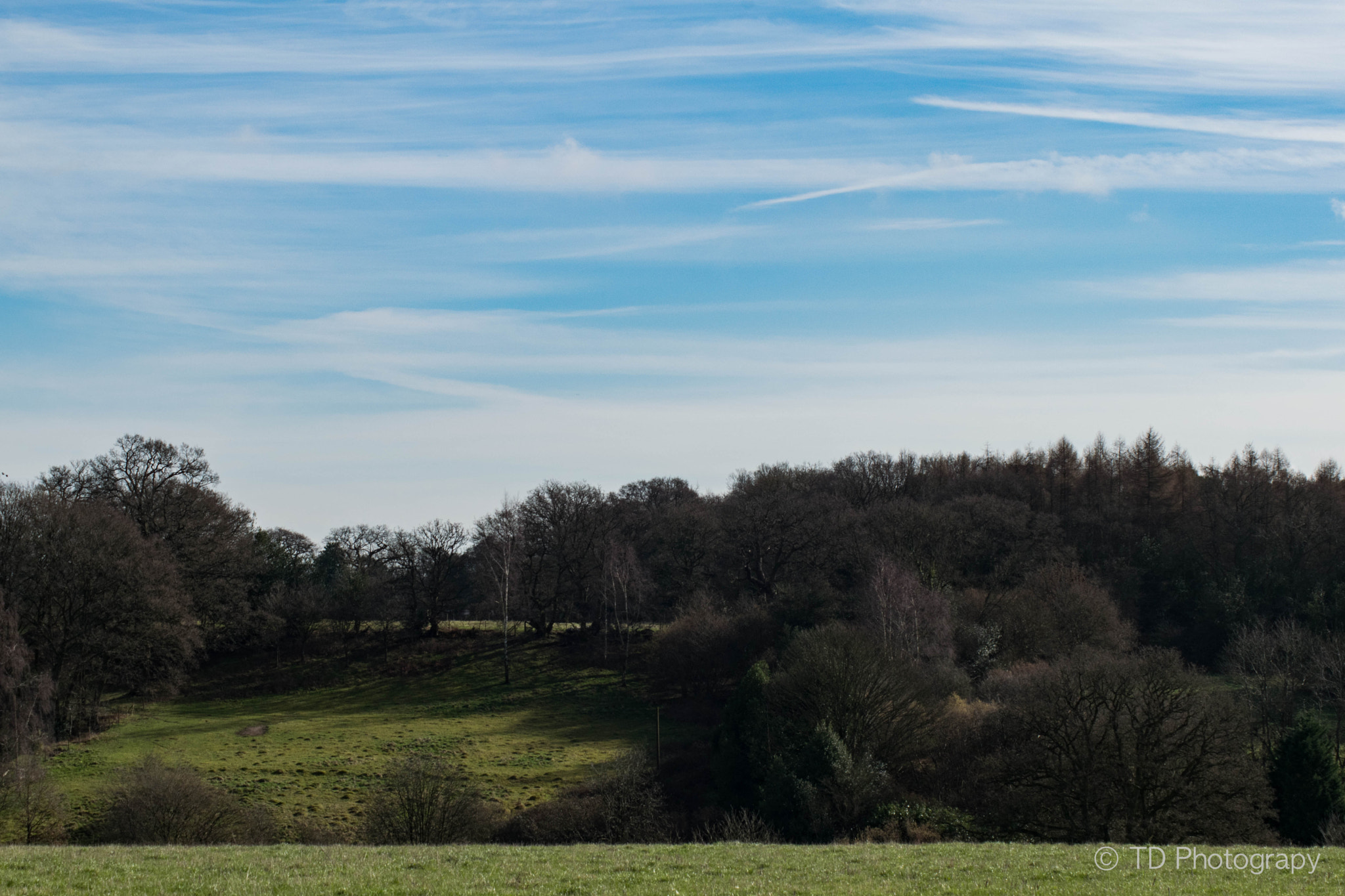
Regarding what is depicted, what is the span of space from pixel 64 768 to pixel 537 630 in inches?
1499

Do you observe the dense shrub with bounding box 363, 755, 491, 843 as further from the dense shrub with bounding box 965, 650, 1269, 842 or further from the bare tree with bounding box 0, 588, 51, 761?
the bare tree with bounding box 0, 588, 51, 761

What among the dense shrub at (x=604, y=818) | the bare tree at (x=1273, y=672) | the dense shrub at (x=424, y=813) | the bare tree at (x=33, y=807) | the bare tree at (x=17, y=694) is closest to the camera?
the dense shrub at (x=424, y=813)

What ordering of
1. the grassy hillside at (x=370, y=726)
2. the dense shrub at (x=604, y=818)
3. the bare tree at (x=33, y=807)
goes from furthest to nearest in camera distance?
1. the grassy hillside at (x=370, y=726)
2. the dense shrub at (x=604, y=818)
3. the bare tree at (x=33, y=807)

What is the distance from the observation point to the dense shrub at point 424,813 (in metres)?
Result: 30.2

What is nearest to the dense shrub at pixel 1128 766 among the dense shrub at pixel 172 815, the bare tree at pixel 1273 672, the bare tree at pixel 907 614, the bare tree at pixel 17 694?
the bare tree at pixel 1273 672

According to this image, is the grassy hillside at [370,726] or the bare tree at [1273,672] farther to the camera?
the bare tree at [1273,672]

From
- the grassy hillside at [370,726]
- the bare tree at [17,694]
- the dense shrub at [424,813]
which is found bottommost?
the grassy hillside at [370,726]

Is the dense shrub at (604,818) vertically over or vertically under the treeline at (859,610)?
under

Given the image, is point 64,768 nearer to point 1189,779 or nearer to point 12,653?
point 12,653

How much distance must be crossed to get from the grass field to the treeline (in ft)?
50.4

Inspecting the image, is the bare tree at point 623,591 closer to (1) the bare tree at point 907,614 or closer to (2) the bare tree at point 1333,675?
(1) the bare tree at point 907,614

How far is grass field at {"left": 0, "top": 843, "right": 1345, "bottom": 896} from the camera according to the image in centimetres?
1189

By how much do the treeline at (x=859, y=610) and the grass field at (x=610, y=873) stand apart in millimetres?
15351

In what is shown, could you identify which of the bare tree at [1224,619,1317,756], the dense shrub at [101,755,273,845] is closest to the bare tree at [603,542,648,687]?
the bare tree at [1224,619,1317,756]
